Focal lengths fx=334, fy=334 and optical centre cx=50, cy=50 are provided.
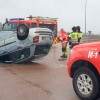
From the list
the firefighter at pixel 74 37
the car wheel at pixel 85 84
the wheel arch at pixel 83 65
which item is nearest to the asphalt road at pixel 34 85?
the car wheel at pixel 85 84

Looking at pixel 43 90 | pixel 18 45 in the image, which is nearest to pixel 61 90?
pixel 43 90

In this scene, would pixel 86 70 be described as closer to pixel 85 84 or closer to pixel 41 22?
pixel 85 84

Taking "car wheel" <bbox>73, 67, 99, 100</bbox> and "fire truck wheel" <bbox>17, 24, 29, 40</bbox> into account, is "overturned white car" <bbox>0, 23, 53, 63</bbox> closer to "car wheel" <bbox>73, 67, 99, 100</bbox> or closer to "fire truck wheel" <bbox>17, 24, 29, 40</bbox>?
"fire truck wheel" <bbox>17, 24, 29, 40</bbox>

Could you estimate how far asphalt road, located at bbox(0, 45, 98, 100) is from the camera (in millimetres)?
7301

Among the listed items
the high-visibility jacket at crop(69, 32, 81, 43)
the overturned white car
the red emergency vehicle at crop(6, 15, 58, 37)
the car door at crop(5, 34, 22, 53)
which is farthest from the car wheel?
the red emergency vehicle at crop(6, 15, 58, 37)

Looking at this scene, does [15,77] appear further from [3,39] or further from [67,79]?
[3,39]

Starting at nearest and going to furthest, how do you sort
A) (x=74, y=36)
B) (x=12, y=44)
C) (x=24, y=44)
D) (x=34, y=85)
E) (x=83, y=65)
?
(x=83, y=65), (x=34, y=85), (x=24, y=44), (x=12, y=44), (x=74, y=36)

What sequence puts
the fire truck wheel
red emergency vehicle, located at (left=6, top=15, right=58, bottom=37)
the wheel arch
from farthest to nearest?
red emergency vehicle, located at (left=6, top=15, right=58, bottom=37) → the fire truck wheel → the wheel arch

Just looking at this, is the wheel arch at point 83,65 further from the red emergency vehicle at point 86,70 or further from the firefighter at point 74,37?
the firefighter at point 74,37

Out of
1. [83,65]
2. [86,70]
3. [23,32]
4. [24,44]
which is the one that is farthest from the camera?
[24,44]

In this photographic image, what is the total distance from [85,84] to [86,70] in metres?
0.30

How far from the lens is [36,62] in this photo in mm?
14336

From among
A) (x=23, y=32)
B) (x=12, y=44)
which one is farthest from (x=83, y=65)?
(x=12, y=44)

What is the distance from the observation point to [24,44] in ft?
42.2
